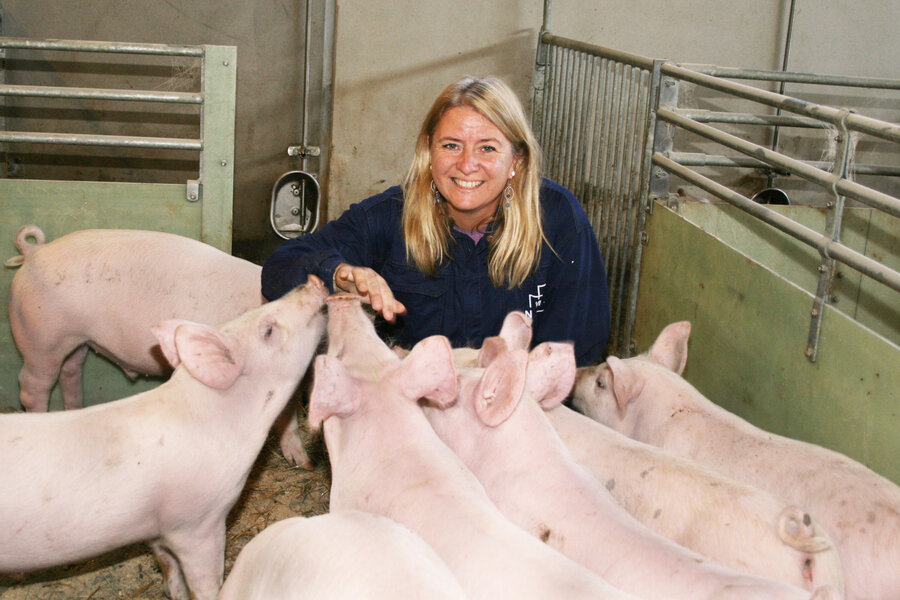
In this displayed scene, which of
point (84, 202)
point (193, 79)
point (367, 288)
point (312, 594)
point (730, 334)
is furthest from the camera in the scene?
point (193, 79)

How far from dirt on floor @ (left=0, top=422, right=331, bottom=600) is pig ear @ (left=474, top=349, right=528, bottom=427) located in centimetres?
148

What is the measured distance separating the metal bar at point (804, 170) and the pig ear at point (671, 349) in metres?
0.69

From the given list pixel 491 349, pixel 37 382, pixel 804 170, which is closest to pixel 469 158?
pixel 491 349

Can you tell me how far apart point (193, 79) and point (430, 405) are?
4585mm

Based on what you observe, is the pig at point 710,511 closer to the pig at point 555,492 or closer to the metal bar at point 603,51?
the pig at point 555,492

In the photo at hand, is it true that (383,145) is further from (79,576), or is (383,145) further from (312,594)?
(312,594)

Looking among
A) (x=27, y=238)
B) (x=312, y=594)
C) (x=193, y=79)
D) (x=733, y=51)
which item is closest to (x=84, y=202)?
(x=27, y=238)

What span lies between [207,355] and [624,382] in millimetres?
1399

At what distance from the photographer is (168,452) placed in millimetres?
2725

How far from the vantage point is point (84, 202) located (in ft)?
14.0

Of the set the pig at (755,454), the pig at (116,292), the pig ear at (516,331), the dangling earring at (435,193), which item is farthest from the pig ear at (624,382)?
the pig at (116,292)

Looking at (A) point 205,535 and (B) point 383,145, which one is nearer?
(A) point 205,535

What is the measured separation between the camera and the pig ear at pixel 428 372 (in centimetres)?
238

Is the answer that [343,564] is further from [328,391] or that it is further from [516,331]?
[516,331]
